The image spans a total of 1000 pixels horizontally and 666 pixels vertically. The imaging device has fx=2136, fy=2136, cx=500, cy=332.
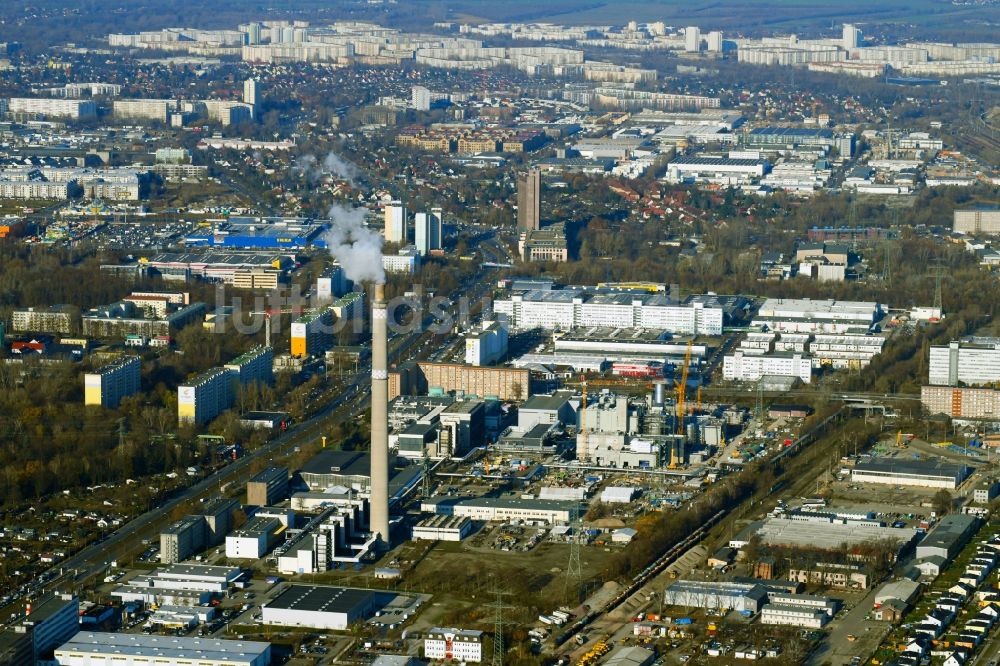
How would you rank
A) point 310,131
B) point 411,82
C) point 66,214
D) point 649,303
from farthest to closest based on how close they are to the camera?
1. point 411,82
2. point 310,131
3. point 66,214
4. point 649,303

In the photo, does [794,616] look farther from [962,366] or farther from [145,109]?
[145,109]

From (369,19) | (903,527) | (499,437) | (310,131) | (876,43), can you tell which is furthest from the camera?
(369,19)

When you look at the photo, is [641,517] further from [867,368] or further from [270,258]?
[270,258]

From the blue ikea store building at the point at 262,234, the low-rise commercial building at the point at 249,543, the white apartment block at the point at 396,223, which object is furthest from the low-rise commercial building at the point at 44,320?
the low-rise commercial building at the point at 249,543

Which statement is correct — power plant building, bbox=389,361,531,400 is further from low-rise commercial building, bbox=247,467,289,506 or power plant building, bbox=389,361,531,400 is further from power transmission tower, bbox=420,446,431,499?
low-rise commercial building, bbox=247,467,289,506

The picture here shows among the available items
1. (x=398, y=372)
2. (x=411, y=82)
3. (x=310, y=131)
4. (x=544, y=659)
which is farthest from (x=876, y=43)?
(x=544, y=659)

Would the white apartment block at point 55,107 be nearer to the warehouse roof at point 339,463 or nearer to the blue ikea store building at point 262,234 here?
the blue ikea store building at point 262,234

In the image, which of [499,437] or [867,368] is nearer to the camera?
[499,437]

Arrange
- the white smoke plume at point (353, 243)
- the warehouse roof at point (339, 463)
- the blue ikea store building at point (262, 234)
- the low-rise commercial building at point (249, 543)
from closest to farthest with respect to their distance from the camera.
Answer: the low-rise commercial building at point (249, 543)
the warehouse roof at point (339, 463)
the white smoke plume at point (353, 243)
the blue ikea store building at point (262, 234)
